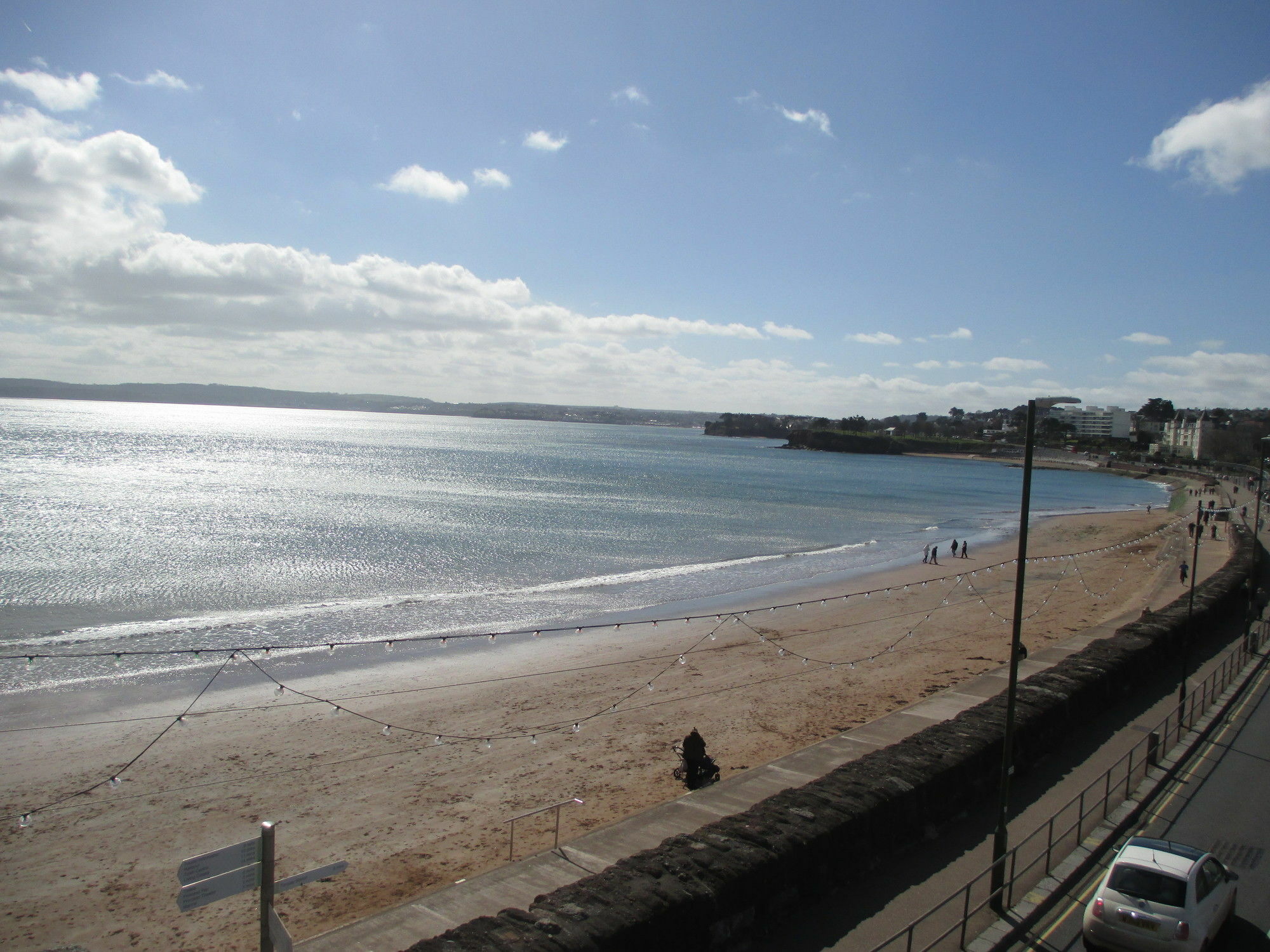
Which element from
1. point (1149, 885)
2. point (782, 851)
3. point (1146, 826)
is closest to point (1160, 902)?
point (1149, 885)

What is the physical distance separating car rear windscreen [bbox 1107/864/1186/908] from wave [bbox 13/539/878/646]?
26.4 metres

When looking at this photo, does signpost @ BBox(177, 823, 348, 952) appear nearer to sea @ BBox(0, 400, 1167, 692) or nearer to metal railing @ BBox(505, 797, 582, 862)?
metal railing @ BBox(505, 797, 582, 862)

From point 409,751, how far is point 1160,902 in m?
13.5

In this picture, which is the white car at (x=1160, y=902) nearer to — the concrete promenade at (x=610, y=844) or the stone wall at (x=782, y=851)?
the stone wall at (x=782, y=851)

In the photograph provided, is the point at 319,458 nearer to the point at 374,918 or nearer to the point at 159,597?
the point at 159,597

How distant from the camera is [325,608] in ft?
100.0

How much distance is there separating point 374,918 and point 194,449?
12998cm

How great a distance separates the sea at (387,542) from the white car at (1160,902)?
2212 cm

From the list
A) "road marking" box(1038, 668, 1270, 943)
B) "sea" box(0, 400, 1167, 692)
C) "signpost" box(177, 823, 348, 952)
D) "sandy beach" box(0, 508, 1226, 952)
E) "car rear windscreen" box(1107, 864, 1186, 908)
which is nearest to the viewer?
"signpost" box(177, 823, 348, 952)

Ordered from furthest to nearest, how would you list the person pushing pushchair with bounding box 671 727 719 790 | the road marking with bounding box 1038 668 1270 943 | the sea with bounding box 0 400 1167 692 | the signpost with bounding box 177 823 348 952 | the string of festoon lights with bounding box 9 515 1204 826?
the sea with bounding box 0 400 1167 692, the string of festoon lights with bounding box 9 515 1204 826, the person pushing pushchair with bounding box 671 727 719 790, the road marking with bounding box 1038 668 1270 943, the signpost with bounding box 177 823 348 952

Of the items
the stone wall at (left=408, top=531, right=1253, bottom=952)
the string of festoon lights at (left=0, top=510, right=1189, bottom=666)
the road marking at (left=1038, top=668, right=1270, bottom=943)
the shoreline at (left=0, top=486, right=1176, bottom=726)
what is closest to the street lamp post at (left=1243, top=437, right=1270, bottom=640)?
the road marking at (left=1038, top=668, right=1270, bottom=943)

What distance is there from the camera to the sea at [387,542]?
92.5 ft

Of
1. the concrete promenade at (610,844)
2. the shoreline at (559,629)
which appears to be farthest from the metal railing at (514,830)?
the shoreline at (559,629)

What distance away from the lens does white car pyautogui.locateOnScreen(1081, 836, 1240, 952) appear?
25.7 ft
